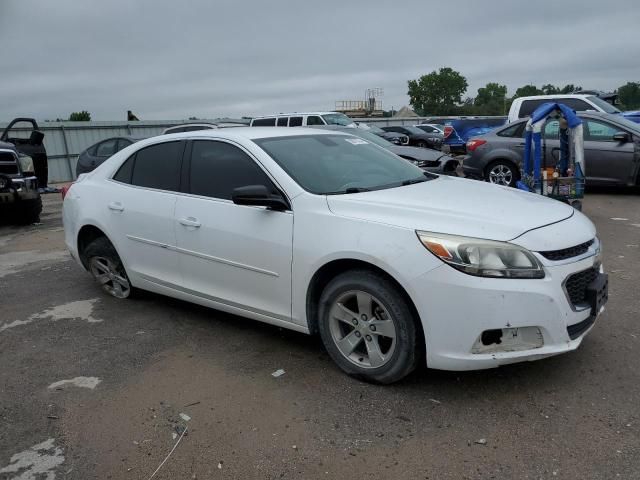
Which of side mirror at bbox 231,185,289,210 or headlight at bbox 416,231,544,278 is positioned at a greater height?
side mirror at bbox 231,185,289,210

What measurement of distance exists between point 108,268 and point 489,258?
3.62 meters

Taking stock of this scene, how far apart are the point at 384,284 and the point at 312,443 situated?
94 centimetres

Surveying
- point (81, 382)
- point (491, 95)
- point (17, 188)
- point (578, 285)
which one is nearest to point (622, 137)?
point (578, 285)

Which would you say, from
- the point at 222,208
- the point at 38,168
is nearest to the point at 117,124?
the point at 38,168

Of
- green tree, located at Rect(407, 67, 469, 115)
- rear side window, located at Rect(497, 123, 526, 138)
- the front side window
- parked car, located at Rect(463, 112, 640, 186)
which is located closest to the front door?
parked car, located at Rect(463, 112, 640, 186)

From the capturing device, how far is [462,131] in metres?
21.9

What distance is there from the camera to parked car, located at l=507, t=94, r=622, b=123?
1195cm

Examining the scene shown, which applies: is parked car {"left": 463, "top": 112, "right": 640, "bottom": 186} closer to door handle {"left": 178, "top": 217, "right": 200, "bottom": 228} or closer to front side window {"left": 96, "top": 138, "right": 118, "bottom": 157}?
door handle {"left": 178, "top": 217, "right": 200, "bottom": 228}

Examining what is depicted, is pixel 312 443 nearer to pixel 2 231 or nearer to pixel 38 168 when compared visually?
pixel 2 231

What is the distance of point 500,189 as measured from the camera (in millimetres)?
4055

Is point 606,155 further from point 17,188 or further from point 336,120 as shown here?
point 17,188

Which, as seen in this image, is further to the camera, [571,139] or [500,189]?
[571,139]

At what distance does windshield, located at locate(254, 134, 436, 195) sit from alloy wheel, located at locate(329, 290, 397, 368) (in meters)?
0.78

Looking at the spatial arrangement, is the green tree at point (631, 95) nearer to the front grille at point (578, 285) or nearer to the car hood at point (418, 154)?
the car hood at point (418, 154)
